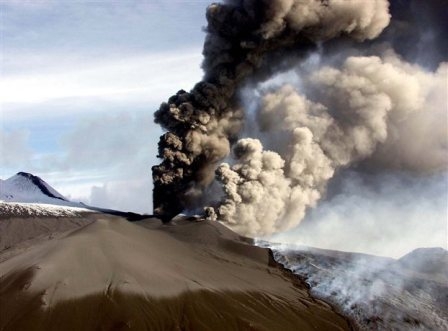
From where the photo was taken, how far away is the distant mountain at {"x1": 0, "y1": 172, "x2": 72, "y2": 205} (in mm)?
76250

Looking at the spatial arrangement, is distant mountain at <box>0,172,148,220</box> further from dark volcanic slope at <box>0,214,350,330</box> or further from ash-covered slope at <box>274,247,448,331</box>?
ash-covered slope at <box>274,247,448,331</box>

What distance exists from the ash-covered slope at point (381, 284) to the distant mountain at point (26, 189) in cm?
4238

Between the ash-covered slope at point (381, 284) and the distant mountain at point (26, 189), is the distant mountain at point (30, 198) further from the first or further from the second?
the ash-covered slope at point (381, 284)

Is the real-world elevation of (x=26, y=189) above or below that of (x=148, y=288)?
above

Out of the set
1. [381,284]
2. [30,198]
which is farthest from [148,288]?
[30,198]

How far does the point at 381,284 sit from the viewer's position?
36.9 meters

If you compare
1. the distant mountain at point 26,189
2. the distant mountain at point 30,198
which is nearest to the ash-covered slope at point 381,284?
the distant mountain at point 30,198

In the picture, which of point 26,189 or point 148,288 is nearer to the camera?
point 148,288

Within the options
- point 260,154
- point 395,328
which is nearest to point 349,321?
point 395,328

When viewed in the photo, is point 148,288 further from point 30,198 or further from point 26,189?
point 26,189

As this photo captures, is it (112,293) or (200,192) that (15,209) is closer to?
(200,192)

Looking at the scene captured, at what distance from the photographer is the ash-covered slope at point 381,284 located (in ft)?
104

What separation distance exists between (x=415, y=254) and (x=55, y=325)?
29744 millimetres

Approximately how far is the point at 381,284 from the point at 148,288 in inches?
589
